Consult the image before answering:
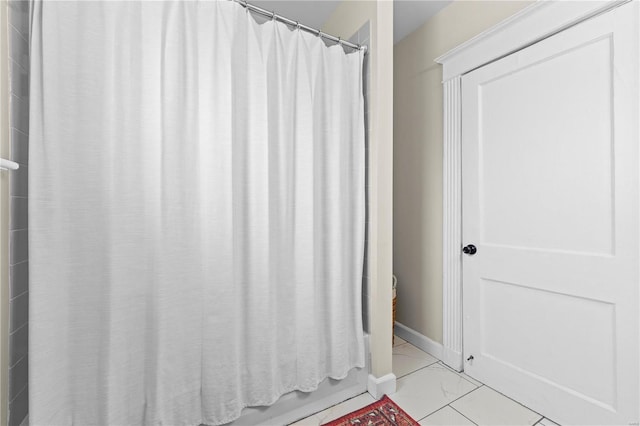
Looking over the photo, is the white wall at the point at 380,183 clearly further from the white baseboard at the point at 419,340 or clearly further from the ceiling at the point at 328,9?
the white baseboard at the point at 419,340

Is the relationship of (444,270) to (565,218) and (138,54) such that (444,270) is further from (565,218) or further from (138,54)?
(138,54)

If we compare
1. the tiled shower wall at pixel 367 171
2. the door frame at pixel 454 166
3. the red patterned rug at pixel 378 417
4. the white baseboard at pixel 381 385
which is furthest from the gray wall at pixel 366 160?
the door frame at pixel 454 166

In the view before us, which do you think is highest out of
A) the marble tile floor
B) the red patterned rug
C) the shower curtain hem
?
the shower curtain hem

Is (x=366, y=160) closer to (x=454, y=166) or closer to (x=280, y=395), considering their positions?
(x=454, y=166)

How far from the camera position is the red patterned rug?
4.83 feet

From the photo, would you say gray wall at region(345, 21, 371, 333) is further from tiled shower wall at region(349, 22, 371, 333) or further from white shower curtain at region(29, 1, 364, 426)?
white shower curtain at region(29, 1, 364, 426)

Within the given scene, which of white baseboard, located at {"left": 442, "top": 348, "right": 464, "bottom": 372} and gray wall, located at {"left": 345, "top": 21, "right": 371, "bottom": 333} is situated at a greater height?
gray wall, located at {"left": 345, "top": 21, "right": 371, "bottom": 333}

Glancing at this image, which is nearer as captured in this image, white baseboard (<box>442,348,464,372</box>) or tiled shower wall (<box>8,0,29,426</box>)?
tiled shower wall (<box>8,0,29,426</box>)

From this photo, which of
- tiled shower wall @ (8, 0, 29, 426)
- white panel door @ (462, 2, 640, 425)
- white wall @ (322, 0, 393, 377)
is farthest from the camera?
white wall @ (322, 0, 393, 377)

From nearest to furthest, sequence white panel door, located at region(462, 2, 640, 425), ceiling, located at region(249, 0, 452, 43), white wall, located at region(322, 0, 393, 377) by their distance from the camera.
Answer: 1. white panel door, located at region(462, 2, 640, 425)
2. white wall, located at region(322, 0, 393, 377)
3. ceiling, located at region(249, 0, 452, 43)

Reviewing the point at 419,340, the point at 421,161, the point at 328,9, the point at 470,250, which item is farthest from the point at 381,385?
the point at 328,9

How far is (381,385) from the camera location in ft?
5.45

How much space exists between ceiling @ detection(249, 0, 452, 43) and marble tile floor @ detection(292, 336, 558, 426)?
7.42 ft

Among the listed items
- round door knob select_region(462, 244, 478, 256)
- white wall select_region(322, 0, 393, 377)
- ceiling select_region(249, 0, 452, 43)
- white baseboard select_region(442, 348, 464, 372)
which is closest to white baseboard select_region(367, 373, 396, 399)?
white wall select_region(322, 0, 393, 377)
